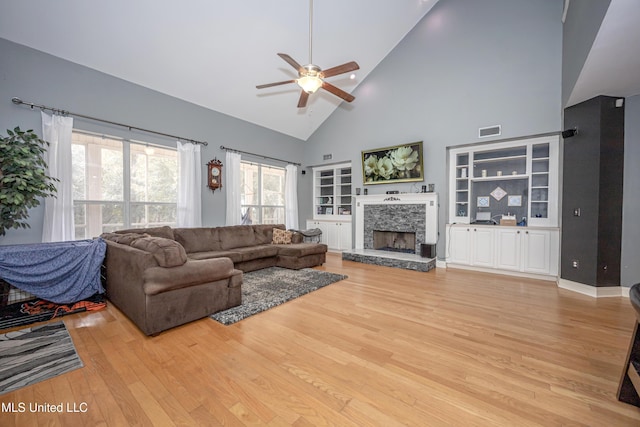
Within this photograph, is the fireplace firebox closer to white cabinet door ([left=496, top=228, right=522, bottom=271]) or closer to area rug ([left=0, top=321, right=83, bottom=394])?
white cabinet door ([left=496, top=228, right=522, bottom=271])

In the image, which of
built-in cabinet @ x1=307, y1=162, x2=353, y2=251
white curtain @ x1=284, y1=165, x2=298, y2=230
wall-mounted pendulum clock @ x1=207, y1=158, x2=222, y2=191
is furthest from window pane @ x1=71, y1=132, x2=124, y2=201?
built-in cabinet @ x1=307, y1=162, x2=353, y2=251

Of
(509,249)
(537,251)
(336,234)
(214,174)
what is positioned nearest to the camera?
(537,251)

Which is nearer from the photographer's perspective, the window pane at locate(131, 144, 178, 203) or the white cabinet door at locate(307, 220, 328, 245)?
the window pane at locate(131, 144, 178, 203)

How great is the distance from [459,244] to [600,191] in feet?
7.13

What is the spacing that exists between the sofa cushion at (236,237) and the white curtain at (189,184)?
66 cm

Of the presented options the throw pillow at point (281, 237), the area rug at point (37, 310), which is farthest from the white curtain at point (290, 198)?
the area rug at point (37, 310)

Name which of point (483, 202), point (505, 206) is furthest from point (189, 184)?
point (505, 206)

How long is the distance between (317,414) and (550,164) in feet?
18.0

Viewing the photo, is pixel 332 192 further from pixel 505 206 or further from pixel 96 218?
pixel 96 218

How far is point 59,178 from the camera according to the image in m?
3.62

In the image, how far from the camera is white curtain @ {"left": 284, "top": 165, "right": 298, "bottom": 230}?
7.27 meters

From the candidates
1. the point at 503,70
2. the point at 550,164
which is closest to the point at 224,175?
the point at 503,70

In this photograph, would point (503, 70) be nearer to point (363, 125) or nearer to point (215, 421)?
point (363, 125)

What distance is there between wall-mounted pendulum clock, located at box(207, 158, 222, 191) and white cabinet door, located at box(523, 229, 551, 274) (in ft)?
19.8
